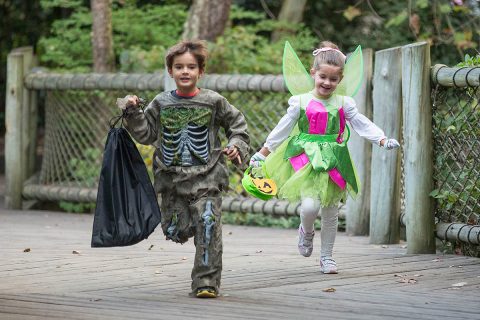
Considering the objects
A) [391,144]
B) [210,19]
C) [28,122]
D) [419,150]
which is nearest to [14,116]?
[28,122]

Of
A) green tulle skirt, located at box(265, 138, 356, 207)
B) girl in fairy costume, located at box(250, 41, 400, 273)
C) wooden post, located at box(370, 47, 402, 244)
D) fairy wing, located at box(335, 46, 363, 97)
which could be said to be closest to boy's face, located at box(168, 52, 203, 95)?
girl in fairy costume, located at box(250, 41, 400, 273)

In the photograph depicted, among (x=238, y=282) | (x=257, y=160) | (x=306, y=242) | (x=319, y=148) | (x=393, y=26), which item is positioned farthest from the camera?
(x=393, y=26)

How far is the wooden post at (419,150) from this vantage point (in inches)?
317

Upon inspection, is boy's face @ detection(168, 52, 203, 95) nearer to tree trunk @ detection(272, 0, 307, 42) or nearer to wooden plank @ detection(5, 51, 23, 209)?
wooden plank @ detection(5, 51, 23, 209)

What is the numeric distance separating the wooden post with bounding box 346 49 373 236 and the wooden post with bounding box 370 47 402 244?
1.93 feet

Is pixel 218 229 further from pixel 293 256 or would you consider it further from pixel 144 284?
pixel 293 256

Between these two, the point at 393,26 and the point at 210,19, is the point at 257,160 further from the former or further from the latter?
the point at 393,26

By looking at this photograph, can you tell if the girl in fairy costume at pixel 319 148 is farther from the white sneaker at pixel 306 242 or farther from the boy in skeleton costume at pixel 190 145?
the boy in skeleton costume at pixel 190 145

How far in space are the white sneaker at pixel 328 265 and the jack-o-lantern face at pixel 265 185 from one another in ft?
1.93

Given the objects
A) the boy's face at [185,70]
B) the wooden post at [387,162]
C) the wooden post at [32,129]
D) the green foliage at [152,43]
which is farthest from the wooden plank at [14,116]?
the boy's face at [185,70]

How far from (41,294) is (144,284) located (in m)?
0.69

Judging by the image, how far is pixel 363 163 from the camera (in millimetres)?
9555

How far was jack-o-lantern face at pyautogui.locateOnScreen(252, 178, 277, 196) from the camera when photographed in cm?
670

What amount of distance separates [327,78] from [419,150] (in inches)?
51.1
